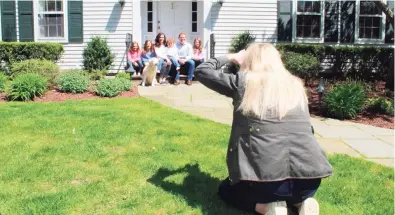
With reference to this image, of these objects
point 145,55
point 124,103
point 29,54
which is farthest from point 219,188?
point 29,54

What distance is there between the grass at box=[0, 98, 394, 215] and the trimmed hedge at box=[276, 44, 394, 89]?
6612 millimetres

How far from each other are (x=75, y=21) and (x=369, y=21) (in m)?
8.61

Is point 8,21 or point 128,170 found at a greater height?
point 8,21

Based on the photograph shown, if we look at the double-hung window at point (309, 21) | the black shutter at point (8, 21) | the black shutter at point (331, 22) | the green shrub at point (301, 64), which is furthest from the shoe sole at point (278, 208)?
the black shutter at point (8, 21)

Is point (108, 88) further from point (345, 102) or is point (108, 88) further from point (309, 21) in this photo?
point (309, 21)

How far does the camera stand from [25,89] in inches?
298

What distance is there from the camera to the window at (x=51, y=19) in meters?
11.5

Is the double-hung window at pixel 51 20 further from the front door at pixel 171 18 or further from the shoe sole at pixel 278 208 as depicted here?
the shoe sole at pixel 278 208

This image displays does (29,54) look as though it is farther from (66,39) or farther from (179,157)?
(179,157)

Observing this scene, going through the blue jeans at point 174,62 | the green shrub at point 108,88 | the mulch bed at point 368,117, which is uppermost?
the blue jeans at point 174,62

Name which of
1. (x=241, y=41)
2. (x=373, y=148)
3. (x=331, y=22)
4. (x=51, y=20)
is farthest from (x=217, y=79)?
(x=331, y=22)

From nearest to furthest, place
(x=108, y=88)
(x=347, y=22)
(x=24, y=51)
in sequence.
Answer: (x=108, y=88) < (x=24, y=51) < (x=347, y=22)

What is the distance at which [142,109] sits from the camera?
6.56 meters

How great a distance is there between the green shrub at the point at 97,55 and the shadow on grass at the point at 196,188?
25.6 ft
